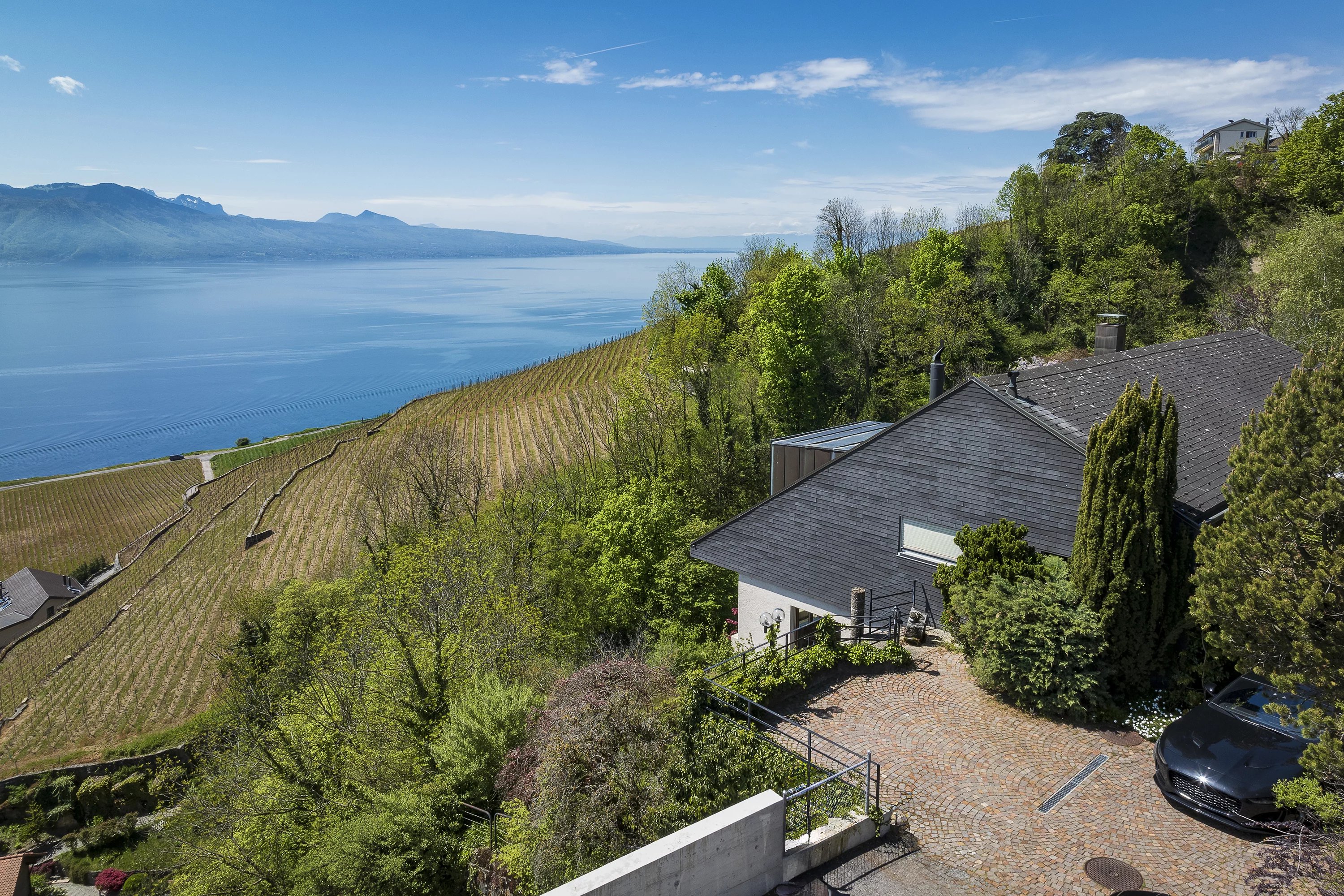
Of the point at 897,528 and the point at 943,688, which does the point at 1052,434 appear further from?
the point at 943,688

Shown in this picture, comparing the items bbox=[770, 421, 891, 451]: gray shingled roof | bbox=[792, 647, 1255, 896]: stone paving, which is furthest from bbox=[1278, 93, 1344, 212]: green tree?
bbox=[792, 647, 1255, 896]: stone paving

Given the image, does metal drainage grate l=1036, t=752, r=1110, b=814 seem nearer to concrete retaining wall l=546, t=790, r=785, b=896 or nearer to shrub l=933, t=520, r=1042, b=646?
shrub l=933, t=520, r=1042, b=646

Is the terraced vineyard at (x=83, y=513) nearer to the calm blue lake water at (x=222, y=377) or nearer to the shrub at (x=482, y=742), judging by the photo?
the calm blue lake water at (x=222, y=377)

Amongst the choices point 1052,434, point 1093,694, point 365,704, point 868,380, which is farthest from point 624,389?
point 1093,694

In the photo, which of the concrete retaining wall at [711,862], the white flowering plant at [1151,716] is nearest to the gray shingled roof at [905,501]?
the white flowering plant at [1151,716]

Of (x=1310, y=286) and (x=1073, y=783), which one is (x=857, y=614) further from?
(x=1310, y=286)

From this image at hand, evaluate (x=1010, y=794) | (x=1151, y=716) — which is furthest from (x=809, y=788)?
(x=1151, y=716)
